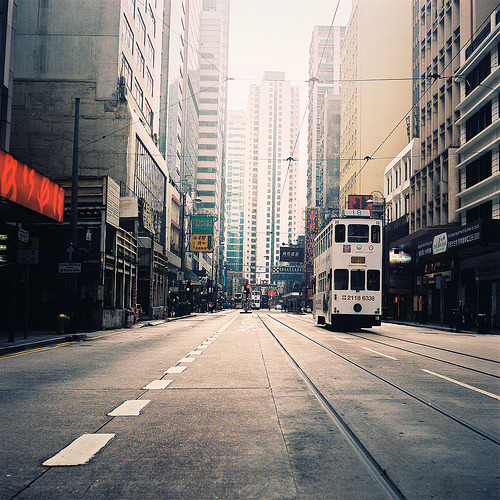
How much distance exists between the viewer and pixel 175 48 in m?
76.6

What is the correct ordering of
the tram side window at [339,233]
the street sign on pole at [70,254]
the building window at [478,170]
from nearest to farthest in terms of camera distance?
the street sign on pole at [70,254], the tram side window at [339,233], the building window at [478,170]

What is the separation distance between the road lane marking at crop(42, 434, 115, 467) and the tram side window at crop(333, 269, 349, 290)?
819 inches

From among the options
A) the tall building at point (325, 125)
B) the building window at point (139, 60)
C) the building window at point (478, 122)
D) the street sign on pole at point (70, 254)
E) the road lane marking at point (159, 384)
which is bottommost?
the road lane marking at point (159, 384)

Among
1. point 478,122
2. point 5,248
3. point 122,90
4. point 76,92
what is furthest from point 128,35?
point 5,248

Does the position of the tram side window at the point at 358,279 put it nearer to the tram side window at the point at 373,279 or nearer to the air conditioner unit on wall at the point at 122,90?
the tram side window at the point at 373,279

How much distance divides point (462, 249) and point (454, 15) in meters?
20.3

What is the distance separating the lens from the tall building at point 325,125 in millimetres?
121938

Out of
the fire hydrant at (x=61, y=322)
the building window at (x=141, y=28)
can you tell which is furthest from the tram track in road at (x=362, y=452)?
the building window at (x=141, y=28)

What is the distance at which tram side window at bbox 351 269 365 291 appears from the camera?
84.7 ft

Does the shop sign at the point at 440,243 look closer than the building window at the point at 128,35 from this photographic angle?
Yes

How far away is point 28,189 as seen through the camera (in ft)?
68.2

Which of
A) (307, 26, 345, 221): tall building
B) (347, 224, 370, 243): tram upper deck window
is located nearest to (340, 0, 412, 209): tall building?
(307, 26, 345, 221): tall building

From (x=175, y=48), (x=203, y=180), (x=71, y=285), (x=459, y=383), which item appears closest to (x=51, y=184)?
(x=71, y=285)

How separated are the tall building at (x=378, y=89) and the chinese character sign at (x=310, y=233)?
10371 millimetres
